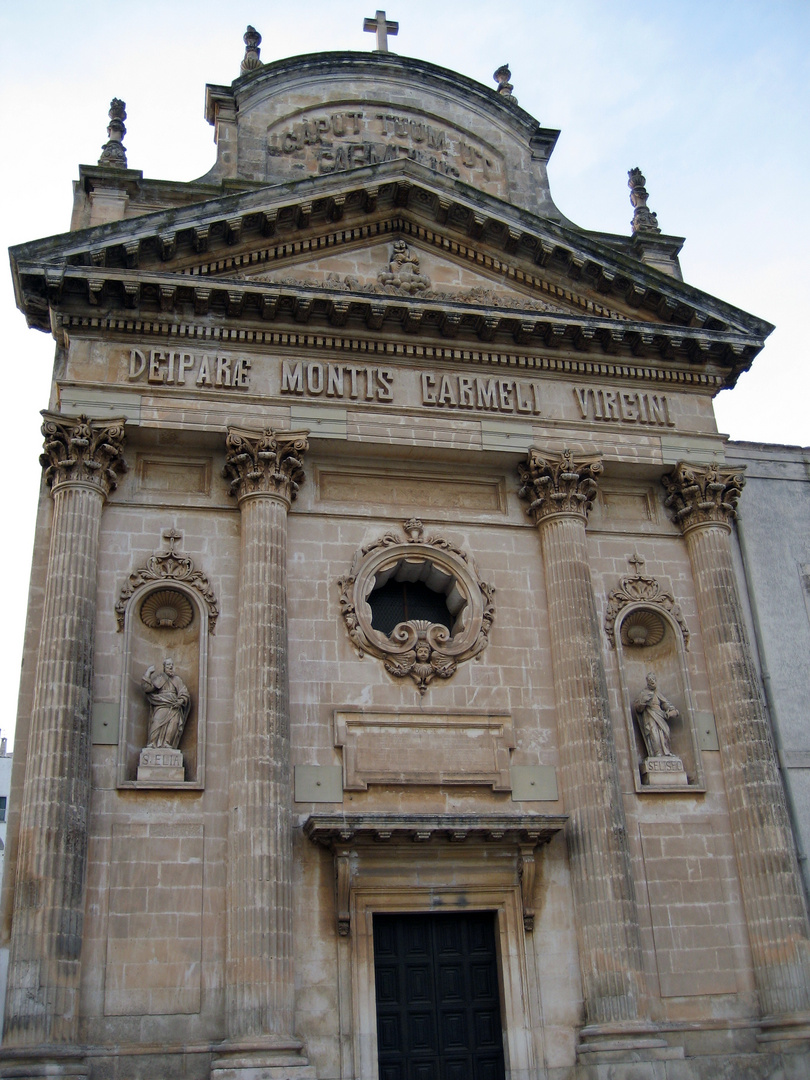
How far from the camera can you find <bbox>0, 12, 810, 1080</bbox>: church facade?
45.7ft

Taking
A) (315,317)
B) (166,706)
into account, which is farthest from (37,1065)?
(315,317)

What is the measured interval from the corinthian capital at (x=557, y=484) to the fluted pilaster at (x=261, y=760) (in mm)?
3825

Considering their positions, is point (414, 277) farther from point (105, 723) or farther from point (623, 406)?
point (105, 723)

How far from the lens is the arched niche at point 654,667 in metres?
16.5

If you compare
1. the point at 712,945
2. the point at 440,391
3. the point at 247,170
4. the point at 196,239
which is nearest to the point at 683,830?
the point at 712,945

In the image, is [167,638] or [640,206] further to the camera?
[640,206]

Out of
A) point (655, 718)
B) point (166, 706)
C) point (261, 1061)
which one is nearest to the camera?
A: point (261, 1061)

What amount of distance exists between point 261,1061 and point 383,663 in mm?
5725

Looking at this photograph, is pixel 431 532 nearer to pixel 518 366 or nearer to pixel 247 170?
pixel 518 366

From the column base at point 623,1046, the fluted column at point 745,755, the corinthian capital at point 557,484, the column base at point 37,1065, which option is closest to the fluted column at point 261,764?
the column base at point 37,1065

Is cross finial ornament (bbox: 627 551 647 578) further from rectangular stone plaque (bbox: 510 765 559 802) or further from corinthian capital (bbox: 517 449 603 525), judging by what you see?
rectangular stone plaque (bbox: 510 765 559 802)

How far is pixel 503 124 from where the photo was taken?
74.2 ft

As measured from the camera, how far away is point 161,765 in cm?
1478

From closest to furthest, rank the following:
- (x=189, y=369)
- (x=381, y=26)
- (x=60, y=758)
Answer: (x=60, y=758)
(x=189, y=369)
(x=381, y=26)
